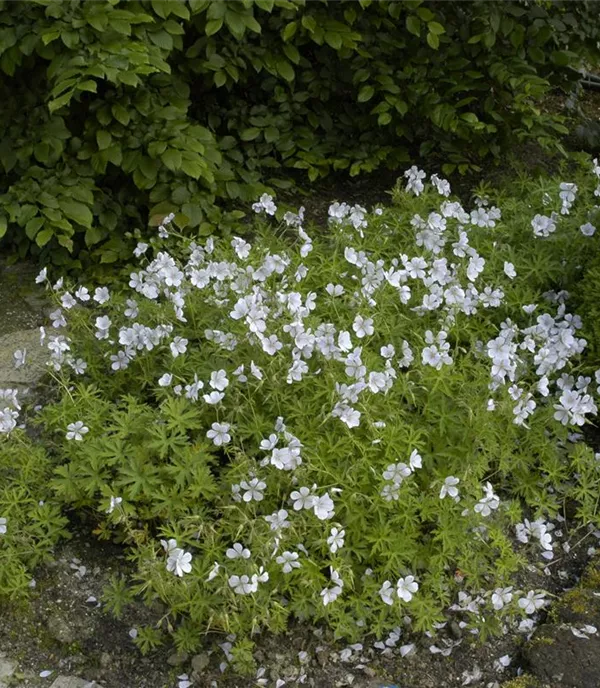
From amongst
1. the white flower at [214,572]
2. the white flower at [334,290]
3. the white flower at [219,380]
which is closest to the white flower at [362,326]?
the white flower at [334,290]

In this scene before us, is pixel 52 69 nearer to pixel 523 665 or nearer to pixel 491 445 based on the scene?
pixel 491 445

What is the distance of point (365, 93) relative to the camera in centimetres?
504

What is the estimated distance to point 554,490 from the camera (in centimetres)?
364

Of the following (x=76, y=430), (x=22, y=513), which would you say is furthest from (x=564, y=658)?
(x=22, y=513)

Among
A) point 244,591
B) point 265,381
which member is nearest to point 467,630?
point 244,591

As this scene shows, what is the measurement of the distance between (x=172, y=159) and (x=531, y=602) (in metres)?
2.53

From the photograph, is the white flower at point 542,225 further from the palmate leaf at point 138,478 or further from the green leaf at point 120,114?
the palmate leaf at point 138,478

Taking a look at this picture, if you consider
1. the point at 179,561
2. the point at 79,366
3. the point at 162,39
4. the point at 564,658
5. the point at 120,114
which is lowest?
the point at 564,658

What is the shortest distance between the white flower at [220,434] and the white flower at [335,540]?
484 millimetres

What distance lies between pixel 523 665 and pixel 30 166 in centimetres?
321

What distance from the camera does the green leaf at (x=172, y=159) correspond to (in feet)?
14.2

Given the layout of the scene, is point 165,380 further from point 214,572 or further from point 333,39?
point 333,39

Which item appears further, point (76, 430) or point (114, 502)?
point (76, 430)

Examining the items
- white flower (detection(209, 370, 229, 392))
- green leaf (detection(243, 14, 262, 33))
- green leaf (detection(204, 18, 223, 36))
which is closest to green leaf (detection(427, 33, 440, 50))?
green leaf (detection(243, 14, 262, 33))
